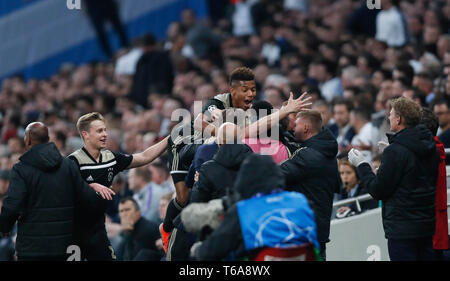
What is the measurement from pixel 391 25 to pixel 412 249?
25.0 ft

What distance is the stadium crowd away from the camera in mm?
10500

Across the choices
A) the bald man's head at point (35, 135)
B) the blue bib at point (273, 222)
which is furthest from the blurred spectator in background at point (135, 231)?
the blue bib at point (273, 222)

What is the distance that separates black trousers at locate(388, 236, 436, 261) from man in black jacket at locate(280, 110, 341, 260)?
0.59 m

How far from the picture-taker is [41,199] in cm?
691

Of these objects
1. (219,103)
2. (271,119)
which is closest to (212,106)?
(219,103)

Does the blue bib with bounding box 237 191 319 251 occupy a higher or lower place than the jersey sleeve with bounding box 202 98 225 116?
lower

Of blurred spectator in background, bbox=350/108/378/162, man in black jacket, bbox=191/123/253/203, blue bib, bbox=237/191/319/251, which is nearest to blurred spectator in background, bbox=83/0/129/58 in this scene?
blurred spectator in background, bbox=350/108/378/162

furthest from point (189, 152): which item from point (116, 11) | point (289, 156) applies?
point (116, 11)

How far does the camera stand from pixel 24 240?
702 cm

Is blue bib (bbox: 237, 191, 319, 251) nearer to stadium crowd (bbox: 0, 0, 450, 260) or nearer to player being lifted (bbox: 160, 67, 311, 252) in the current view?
player being lifted (bbox: 160, 67, 311, 252)

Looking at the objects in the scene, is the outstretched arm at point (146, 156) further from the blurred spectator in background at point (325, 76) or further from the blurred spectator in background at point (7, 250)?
the blurred spectator in background at point (325, 76)

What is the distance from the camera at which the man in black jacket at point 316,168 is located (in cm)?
695
